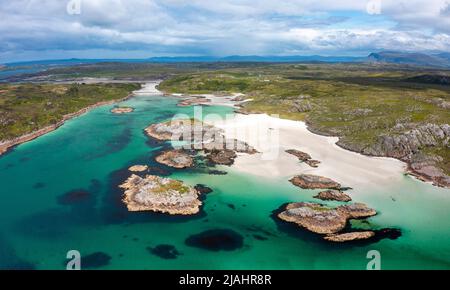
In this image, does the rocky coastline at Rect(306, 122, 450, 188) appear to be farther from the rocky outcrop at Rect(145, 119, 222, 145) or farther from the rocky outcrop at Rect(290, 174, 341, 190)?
the rocky outcrop at Rect(145, 119, 222, 145)

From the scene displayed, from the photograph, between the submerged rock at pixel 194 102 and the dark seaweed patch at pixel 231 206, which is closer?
the dark seaweed patch at pixel 231 206

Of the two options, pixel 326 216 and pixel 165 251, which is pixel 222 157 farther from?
pixel 165 251

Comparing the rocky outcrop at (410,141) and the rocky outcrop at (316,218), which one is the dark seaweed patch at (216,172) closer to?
the rocky outcrop at (316,218)

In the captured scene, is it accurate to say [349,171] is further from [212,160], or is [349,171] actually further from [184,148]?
[184,148]

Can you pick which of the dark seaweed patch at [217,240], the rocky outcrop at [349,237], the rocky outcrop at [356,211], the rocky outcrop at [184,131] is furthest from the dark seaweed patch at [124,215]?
the rocky outcrop at [184,131]
